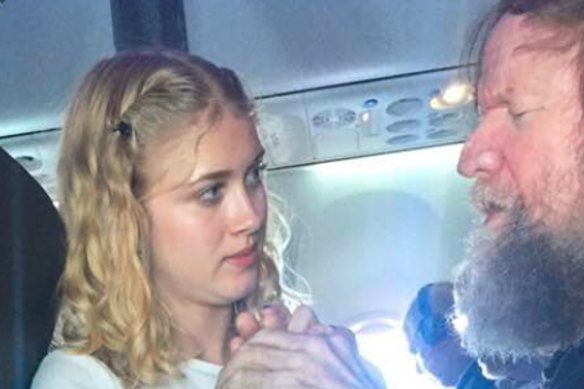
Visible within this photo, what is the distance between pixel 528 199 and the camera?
835mm

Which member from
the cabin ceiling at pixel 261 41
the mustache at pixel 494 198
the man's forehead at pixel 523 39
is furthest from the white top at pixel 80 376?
the cabin ceiling at pixel 261 41

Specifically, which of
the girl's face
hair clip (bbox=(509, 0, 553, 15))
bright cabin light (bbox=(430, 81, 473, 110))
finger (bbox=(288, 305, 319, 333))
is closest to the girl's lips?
the girl's face

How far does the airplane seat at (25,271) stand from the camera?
2.27ft

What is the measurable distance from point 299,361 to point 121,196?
267mm

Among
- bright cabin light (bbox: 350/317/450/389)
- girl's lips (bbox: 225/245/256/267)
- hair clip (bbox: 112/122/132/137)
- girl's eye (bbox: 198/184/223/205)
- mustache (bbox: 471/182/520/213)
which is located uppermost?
hair clip (bbox: 112/122/132/137)

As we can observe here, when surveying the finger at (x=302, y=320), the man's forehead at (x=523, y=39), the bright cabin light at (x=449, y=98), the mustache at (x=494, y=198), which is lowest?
the bright cabin light at (x=449, y=98)

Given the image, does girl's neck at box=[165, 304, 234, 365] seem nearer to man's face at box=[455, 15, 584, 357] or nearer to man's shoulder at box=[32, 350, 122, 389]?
man's shoulder at box=[32, 350, 122, 389]

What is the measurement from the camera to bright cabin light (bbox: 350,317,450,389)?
1124 mm

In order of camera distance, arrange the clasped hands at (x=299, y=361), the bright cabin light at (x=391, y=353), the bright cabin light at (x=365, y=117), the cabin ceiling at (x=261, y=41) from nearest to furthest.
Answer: the clasped hands at (x=299, y=361), the bright cabin light at (x=391, y=353), the cabin ceiling at (x=261, y=41), the bright cabin light at (x=365, y=117)

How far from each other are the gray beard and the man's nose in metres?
0.06

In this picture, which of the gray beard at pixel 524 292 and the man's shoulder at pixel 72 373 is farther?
the gray beard at pixel 524 292

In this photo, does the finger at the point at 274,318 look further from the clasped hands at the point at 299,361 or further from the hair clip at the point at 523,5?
the hair clip at the point at 523,5

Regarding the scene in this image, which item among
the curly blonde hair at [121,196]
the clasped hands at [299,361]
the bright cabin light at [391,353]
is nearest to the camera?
the clasped hands at [299,361]

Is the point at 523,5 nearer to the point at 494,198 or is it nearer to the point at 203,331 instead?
the point at 494,198
